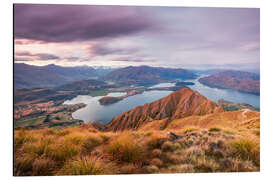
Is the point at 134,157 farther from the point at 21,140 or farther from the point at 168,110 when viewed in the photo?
the point at 168,110

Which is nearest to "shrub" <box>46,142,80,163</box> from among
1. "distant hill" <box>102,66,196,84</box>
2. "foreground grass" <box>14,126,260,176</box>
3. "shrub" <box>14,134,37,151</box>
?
"foreground grass" <box>14,126,260,176</box>

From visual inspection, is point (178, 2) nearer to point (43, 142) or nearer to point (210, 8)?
point (210, 8)

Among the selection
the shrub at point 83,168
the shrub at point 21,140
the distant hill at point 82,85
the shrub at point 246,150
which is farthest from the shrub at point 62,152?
the distant hill at point 82,85

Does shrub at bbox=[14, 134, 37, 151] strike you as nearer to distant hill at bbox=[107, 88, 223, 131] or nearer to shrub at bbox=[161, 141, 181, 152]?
shrub at bbox=[161, 141, 181, 152]

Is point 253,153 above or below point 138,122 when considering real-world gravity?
above

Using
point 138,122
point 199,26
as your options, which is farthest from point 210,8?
point 138,122

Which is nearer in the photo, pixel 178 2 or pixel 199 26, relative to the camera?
pixel 178 2
